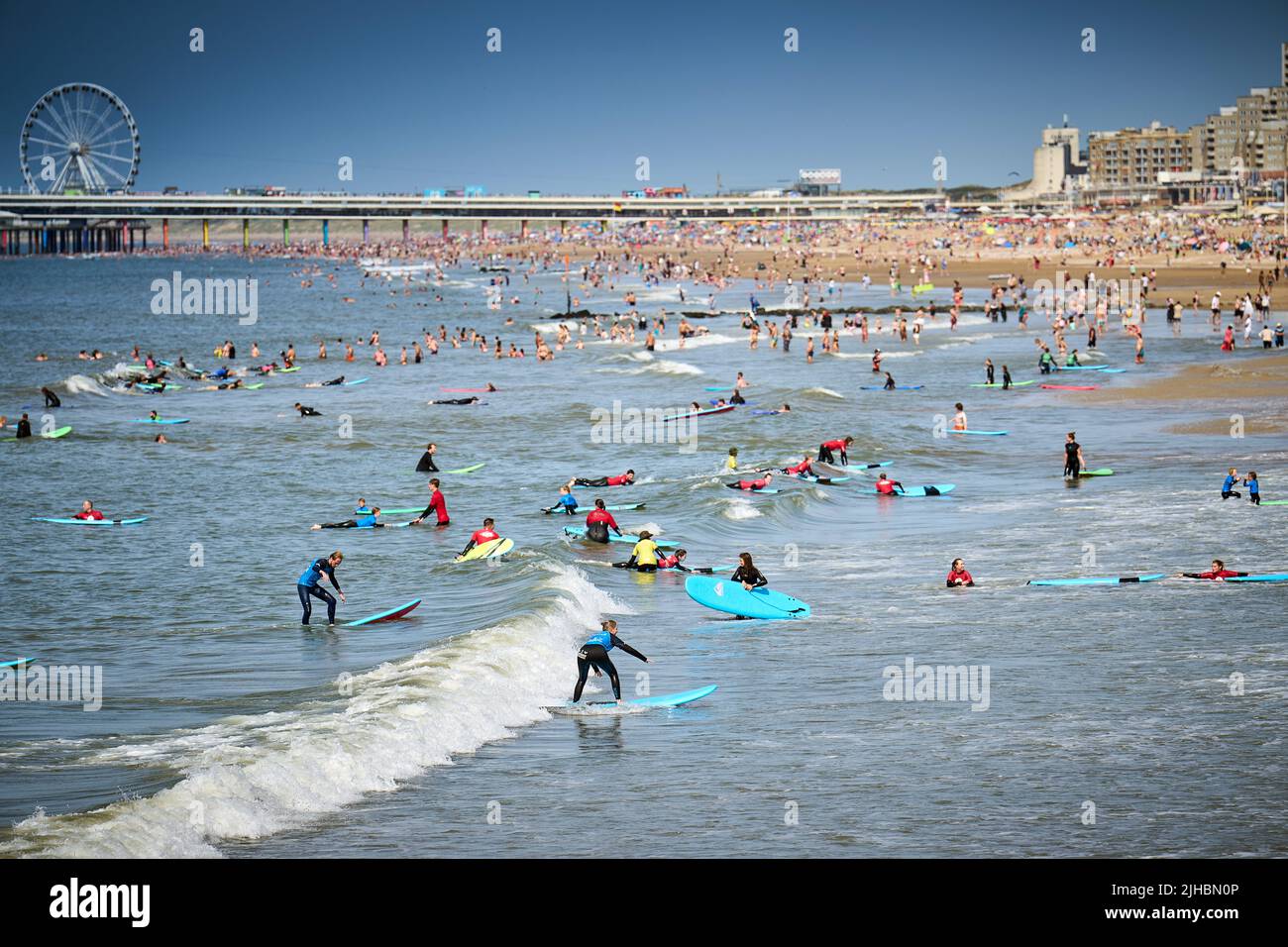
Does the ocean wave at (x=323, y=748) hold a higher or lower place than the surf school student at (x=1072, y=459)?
lower

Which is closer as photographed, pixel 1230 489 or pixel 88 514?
pixel 1230 489

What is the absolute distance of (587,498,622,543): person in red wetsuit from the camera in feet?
98.5

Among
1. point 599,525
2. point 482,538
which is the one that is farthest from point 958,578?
point 482,538

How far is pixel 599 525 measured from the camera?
98.8ft
